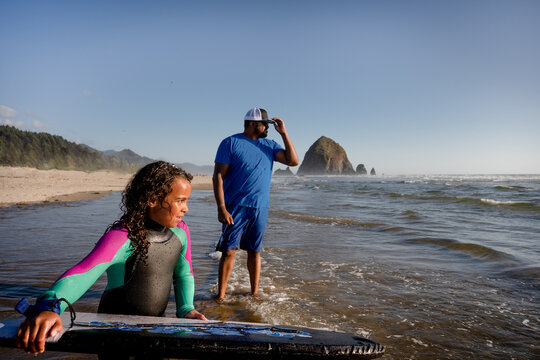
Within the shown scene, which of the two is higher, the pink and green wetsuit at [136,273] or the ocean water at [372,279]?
the pink and green wetsuit at [136,273]

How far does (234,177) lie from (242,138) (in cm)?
46

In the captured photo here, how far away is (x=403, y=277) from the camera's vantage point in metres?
4.87

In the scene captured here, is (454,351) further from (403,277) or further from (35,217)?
(35,217)

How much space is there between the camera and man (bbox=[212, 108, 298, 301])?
12.1 ft

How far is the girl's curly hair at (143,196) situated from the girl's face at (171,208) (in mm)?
22

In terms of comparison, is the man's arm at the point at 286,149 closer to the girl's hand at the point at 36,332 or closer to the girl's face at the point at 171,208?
the girl's face at the point at 171,208

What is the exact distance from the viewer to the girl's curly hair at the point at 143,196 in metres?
1.78

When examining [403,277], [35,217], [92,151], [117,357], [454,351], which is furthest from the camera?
[92,151]

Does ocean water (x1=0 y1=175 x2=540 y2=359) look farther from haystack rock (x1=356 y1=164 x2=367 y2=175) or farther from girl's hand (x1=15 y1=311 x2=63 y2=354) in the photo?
haystack rock (x1=356 y1=164 x2=367 y2=175)

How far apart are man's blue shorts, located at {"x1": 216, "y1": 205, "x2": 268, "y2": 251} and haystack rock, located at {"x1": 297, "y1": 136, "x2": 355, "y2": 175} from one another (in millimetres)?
137504

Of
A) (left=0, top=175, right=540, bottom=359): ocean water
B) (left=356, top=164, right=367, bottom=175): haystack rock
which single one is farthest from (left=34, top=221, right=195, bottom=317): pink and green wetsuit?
(left=356, top=164, right=367, bottom=175): haystack rock

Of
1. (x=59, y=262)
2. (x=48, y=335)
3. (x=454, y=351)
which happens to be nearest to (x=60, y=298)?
(x=48, y=335)

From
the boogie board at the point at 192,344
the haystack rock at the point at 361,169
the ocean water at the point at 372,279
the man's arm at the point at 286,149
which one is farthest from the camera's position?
the haystack rock at the point at 361,169

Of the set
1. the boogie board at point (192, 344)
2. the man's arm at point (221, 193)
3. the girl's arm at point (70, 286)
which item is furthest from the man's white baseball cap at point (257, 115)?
the boogie board at point (192, 344)
